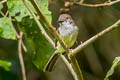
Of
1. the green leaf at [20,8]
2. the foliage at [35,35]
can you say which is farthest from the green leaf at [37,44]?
the green leaf at [20,8]

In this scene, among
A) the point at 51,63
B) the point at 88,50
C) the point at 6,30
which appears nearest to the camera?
the point at 6,30

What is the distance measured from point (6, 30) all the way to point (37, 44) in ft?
0.92

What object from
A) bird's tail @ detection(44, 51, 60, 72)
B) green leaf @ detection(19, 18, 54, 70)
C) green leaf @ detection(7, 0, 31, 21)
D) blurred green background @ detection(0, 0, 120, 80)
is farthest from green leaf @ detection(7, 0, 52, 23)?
blurred green background @ detection(0, 0, 120, 80)

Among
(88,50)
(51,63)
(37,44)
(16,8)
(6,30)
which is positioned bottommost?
(88,50)

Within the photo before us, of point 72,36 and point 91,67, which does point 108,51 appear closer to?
point 91,67

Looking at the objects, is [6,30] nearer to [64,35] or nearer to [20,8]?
[20,8]

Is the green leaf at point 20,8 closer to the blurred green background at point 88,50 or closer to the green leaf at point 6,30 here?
the green leaf at point 6,30

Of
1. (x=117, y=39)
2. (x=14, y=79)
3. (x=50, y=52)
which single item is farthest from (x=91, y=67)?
(x=50, y=52)

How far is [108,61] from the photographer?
5.11 metres

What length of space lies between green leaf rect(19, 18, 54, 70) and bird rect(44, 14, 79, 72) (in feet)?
0.17

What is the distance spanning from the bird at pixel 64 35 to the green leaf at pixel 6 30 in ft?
1.14

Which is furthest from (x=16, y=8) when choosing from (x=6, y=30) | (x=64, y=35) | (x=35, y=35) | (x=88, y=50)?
(x=88, y=50)

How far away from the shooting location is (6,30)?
2793 millimetres

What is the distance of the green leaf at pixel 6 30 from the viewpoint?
2.75 m
